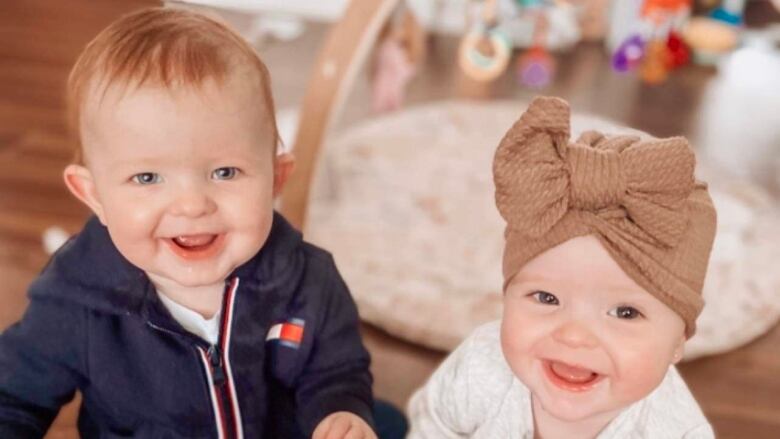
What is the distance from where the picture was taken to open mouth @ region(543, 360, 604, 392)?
71 centimetres

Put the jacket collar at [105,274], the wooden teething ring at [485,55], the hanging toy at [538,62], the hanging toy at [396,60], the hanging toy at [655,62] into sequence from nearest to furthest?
the jacket collar at [105,274] < the wooden teething ring at [485,55] < the hanging toy at [396,60] < the hanging toy at [538,62] < the hanging toy at [655,62]

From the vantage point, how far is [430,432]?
87cm

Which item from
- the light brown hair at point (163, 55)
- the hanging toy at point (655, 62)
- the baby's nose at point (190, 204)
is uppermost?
the light brown hair at point (163, 55)

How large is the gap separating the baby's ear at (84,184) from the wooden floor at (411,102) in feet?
1.20

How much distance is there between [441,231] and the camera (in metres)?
1.66

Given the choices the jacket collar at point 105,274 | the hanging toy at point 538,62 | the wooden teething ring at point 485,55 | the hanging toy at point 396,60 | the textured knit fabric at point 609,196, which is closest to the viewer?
the textured knit fabric at point 609,196

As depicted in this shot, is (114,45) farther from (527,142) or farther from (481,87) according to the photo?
(481,87)

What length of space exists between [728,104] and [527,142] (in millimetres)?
1643

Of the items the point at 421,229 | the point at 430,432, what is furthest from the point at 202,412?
the point at 421,229

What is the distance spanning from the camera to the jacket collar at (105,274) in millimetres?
790

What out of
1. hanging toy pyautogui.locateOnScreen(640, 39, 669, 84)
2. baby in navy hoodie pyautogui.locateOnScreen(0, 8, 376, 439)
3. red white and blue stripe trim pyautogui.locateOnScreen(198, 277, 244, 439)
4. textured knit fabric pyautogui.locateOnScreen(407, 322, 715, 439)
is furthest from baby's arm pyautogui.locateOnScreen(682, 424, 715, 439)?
hanging toy pyautogui.locateOnScreen(640, 39, 669, 84)

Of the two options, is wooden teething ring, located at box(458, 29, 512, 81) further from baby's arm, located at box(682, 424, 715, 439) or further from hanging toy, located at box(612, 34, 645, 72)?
baby's arm, located at box(682, 424, 715, 439)

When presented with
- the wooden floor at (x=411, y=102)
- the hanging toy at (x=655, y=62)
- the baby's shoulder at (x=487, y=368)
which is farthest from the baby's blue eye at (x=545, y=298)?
the hanging toy at (x=655, y=62)

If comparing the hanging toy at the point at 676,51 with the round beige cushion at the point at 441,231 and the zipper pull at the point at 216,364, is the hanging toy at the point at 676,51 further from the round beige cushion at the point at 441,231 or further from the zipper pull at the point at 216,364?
the zipper pull at the point at 216,364
